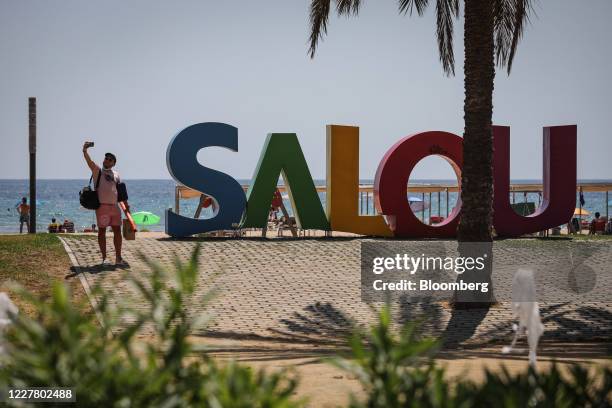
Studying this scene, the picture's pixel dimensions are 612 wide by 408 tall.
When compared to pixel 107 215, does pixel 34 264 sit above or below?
below

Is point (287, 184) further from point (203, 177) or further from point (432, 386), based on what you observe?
point (432, 386)

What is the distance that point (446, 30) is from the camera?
17.3 m

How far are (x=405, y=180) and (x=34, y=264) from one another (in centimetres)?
954

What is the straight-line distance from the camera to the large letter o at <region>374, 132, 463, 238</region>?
810 inches

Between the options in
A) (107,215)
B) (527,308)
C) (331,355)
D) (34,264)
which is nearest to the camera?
(527,308)

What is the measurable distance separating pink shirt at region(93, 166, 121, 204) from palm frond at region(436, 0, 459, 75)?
7.46 metres

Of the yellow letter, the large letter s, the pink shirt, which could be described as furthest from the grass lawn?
the yellow letter

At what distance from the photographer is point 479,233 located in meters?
13.8

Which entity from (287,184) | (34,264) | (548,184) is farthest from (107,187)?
(548,184)

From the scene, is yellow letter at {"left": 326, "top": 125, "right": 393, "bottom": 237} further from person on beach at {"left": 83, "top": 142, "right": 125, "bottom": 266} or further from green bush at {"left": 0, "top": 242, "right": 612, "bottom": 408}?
green bush at {"left": 0, "top": 242, "right": 612, "bottom": 408}

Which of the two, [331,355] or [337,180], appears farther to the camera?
[337,180]

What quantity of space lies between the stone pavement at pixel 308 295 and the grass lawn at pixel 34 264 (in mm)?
346

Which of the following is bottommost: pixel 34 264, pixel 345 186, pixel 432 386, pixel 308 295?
pixel 308 295

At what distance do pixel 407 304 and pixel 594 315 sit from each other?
2993 mm
